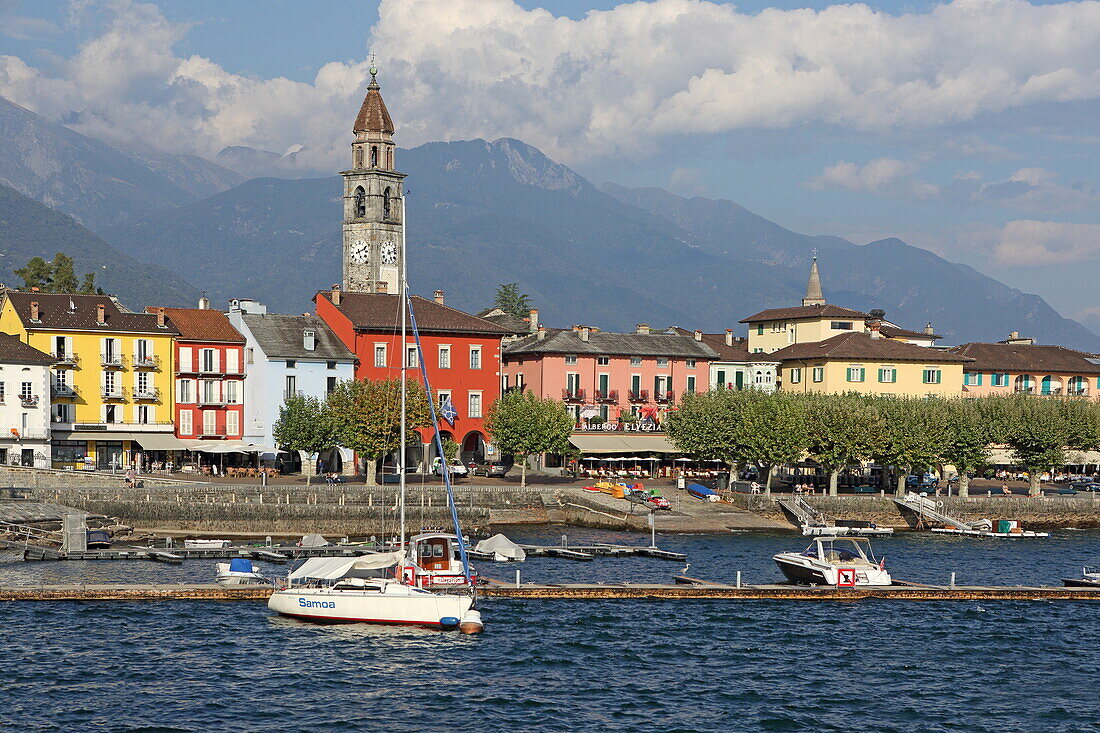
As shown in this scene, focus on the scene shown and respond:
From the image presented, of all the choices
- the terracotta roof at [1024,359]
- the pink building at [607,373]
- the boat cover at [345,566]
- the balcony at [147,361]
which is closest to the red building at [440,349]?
the pink building at [607,373]

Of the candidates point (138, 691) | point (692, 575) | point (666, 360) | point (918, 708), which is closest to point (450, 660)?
point (138, 691)

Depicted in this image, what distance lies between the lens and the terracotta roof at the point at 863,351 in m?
115

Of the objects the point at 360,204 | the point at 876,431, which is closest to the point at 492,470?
the point at 876,431

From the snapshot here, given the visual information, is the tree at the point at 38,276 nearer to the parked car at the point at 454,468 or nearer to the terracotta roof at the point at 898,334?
the parked car at the point at 454,468

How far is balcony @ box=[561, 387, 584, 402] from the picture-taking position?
106312 millimetres

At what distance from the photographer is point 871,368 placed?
378 feet

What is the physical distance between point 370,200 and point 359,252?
16.5 ft

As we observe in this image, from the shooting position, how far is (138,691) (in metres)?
40.5

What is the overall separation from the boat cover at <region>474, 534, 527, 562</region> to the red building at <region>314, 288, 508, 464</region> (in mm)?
29425

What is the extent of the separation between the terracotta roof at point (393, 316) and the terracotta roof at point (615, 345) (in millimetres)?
5969

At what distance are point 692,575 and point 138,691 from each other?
97.4ft

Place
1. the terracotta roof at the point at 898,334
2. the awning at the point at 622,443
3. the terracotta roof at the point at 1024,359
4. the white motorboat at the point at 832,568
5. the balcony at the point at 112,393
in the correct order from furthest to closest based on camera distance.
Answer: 1. the terracotta roof at the point at 898,334
2. the terracotta roof at the point at 1024,359
3. the awning at the point at 622,443
4. the balcony at the point at 112,393
5. the white motorboat at the point at 832,568

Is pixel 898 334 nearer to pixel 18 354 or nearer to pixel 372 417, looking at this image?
pixel 372 417

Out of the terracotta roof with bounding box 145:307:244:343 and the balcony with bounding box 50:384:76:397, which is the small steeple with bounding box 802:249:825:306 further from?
the balcony with bounding box 50:384:76:397
